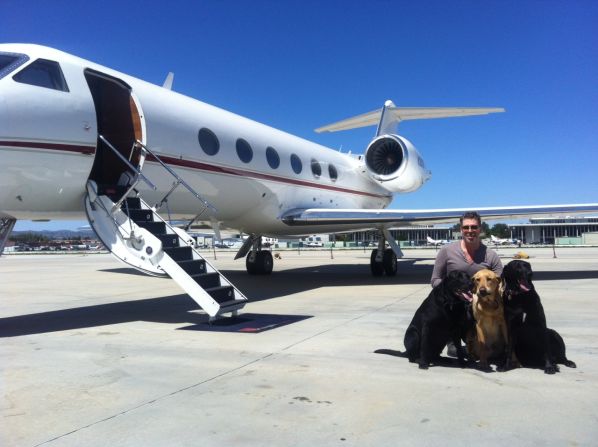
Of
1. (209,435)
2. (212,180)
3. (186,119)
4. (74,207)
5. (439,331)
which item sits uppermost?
(186,119)

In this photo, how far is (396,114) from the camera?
20500 mm

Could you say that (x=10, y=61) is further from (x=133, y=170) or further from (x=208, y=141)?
(x=208, y=141)

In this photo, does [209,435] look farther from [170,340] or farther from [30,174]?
[30,174]

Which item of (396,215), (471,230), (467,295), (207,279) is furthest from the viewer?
(396,215)

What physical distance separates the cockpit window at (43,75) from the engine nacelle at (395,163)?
11.4 m

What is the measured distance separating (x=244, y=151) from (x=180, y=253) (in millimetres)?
4414

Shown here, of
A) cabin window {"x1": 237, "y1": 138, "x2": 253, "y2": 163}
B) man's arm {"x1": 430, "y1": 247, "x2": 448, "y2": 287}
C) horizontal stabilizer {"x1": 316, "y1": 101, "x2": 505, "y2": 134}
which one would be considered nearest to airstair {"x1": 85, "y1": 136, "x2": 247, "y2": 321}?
man's arm {"x1": 430, "y1": 247, "x2": 448, "y2": 287}

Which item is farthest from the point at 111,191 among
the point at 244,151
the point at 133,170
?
the point at 244,151

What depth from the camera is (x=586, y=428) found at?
3.39 m

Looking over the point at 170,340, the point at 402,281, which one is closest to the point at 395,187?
the point at 402,281

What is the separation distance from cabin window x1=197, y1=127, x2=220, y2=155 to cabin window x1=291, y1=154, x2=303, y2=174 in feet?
11.9

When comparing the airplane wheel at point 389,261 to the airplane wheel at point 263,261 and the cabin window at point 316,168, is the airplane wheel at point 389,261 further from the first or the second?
the airplane wheel at point 263,261

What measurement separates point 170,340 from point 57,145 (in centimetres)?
327

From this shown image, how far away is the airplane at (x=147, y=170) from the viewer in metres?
7.37
